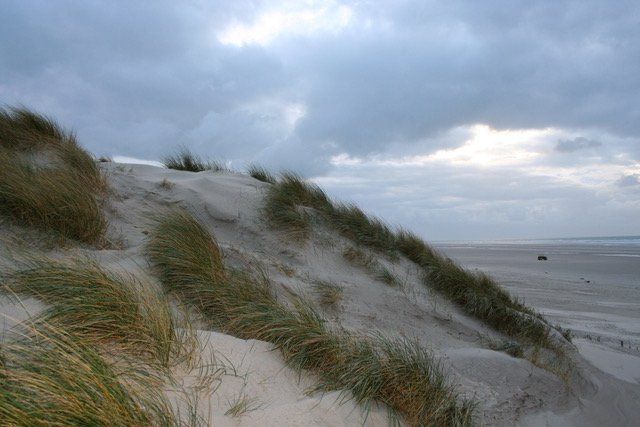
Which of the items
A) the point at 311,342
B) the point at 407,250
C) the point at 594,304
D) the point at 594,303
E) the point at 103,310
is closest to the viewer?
the point at 103,310

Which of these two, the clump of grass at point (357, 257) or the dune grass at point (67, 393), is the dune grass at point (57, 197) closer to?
the dune grass at point (67, 393)

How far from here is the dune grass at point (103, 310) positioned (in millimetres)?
2875

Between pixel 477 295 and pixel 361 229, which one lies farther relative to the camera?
pixel 361 229

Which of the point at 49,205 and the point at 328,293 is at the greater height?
the point at 49,205

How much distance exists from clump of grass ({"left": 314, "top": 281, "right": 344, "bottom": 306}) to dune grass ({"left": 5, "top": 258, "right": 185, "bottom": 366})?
222 cm

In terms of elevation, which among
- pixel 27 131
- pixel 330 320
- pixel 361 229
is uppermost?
pixel 27 131

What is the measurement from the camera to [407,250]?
7980mm

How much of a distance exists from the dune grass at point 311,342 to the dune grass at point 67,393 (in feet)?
4.21

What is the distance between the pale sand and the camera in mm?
3008

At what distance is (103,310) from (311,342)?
1.49 m

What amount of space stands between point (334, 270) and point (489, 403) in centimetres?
284

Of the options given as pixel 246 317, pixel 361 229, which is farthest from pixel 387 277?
pixel 246 317

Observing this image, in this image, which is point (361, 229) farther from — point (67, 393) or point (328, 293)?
point (67, 393)

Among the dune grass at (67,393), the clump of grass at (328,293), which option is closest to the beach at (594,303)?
the clump of grass at (328,293)
